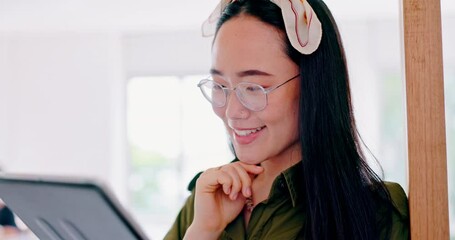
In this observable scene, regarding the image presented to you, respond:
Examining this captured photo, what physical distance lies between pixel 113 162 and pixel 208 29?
5481 mm

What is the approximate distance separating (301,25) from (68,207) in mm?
465

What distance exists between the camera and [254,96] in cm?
102

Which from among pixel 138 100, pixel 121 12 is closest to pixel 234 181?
pixel 121 12

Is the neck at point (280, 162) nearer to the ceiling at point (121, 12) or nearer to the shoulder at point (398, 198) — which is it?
the shoulder at point (398, 198)

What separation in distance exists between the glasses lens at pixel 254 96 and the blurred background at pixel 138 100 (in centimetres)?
438

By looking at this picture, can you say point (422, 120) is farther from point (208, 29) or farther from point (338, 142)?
point (208, 29)

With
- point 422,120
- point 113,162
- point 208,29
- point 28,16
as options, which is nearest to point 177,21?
point 28,16

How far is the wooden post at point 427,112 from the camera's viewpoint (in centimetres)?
92

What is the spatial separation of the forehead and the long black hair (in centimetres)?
1

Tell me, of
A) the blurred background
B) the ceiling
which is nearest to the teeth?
the ceiling

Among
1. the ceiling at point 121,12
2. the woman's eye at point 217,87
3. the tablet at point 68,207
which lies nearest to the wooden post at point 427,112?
the woman's eye at point 217,87

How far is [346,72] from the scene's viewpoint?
108cm

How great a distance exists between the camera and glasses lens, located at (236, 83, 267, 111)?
102 centimetres

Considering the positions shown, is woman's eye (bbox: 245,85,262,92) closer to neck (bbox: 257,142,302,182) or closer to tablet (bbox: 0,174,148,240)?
neck (bbox: 257,142,302,182)
